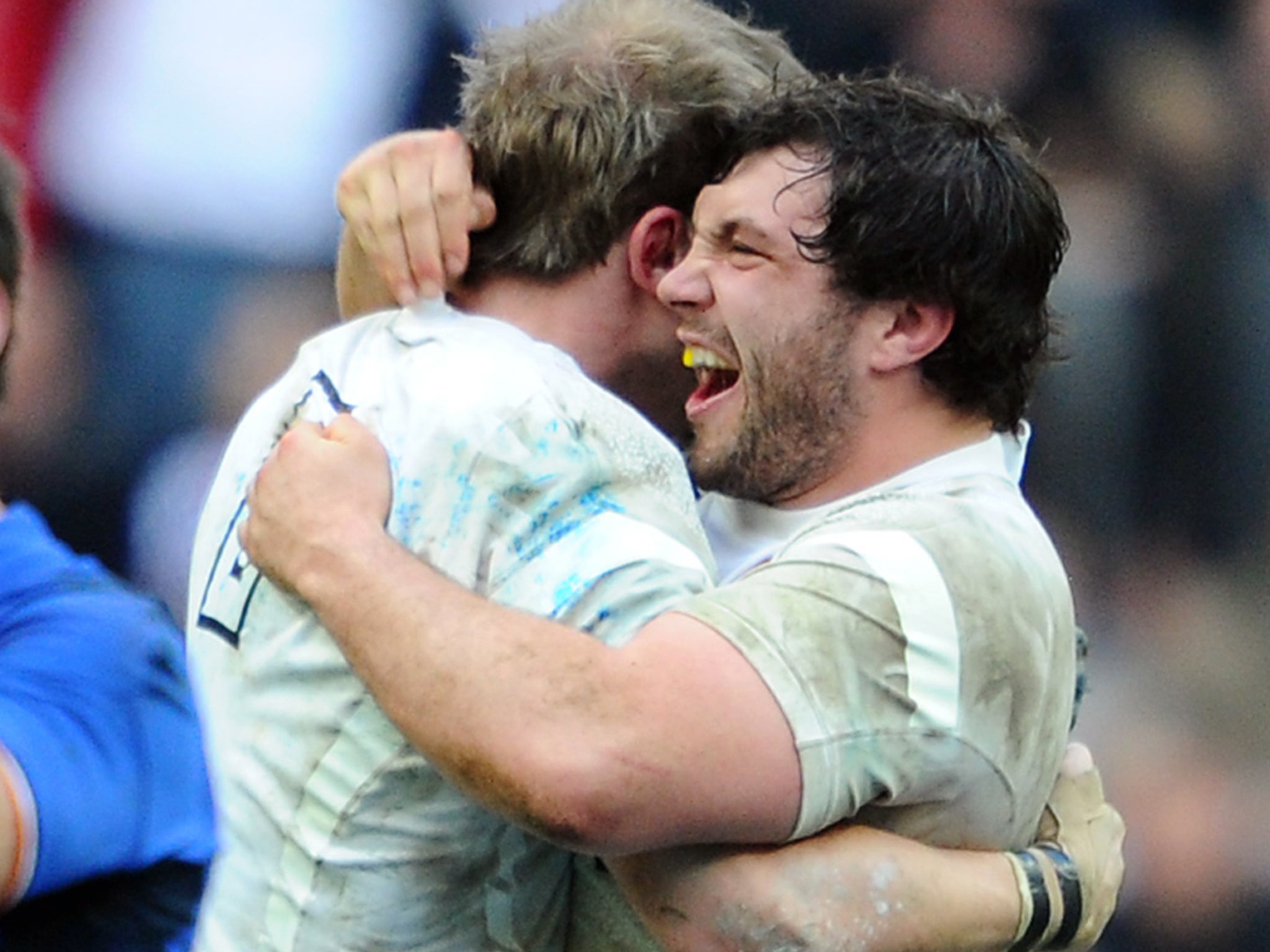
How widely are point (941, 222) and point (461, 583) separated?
621 millimetres

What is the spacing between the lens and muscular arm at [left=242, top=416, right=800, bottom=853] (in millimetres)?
1198

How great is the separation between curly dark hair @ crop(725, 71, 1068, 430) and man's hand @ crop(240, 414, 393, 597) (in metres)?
0.52

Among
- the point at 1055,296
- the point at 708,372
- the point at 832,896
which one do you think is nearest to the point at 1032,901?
the point at 832,896

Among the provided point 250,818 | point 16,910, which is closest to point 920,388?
point 250,818

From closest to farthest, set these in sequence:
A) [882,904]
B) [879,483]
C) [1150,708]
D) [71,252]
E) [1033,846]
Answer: [882,904]
[1033,846]
[879,483]
[71,252]
[1150,708]

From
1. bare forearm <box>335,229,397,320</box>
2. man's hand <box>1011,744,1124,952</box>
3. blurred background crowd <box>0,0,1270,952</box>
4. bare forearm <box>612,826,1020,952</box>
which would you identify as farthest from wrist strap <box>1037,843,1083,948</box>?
blurred background crowd <box>0,0,1270,952</box>

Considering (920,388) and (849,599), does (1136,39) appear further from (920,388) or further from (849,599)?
(849,599)

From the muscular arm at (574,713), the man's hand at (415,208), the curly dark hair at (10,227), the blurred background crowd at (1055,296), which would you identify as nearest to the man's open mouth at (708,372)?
the man's hand at (415,208)

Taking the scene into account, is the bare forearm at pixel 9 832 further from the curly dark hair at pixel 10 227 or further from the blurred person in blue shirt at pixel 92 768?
the curly dark hair at pixel 10 227

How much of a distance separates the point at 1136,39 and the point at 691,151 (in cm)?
132

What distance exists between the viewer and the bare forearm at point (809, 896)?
1.28 meters

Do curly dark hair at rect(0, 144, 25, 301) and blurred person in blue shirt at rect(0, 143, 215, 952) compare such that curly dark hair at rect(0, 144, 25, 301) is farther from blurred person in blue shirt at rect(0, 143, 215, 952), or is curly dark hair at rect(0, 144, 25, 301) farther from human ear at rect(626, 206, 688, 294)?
human ear at rect(626, 206, 688, 294)

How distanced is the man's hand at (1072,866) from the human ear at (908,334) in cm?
39

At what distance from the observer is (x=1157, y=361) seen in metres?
2.65
